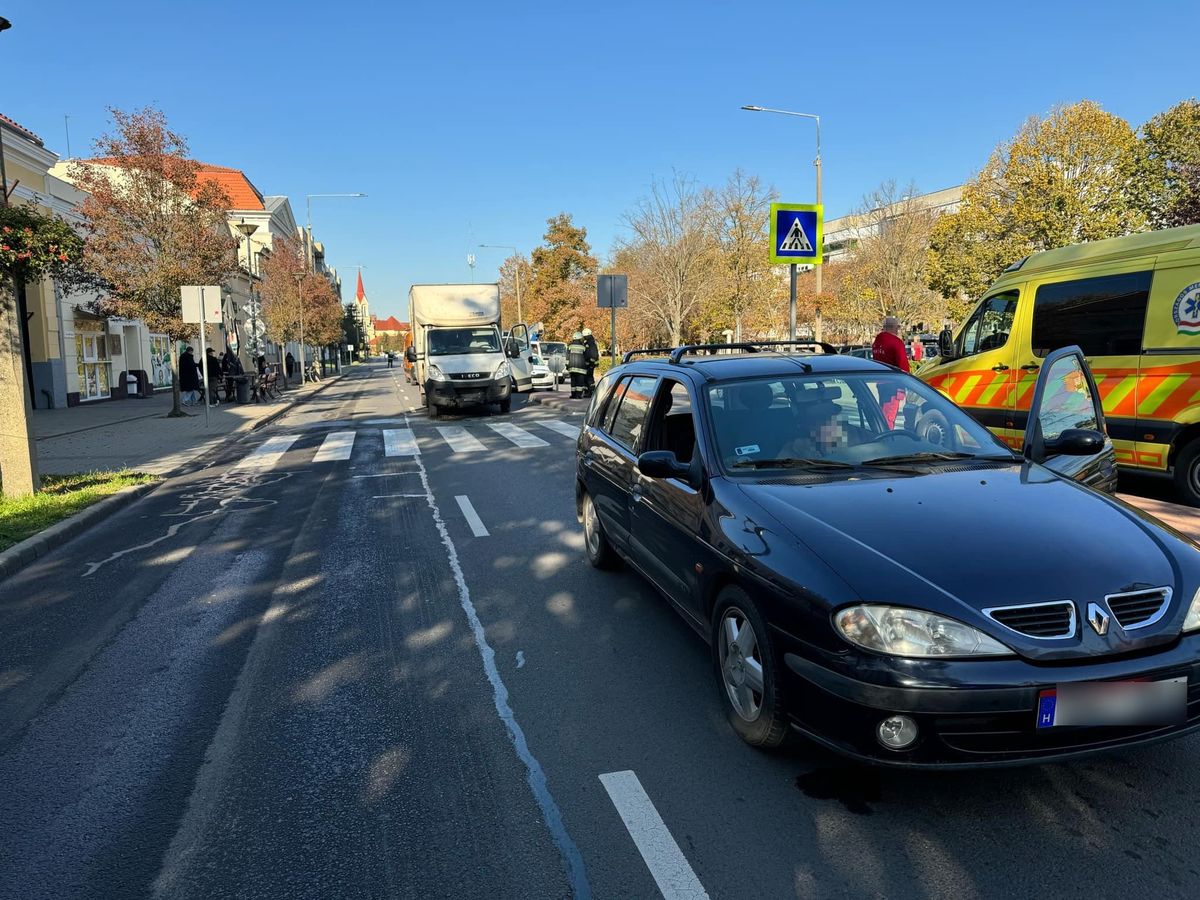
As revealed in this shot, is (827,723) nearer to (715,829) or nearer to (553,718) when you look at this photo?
(715,829)

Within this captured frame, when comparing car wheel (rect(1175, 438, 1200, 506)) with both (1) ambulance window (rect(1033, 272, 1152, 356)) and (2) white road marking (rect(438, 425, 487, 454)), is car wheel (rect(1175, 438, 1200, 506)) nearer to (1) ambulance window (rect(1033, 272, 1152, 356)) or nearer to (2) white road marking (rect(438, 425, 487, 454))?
(1) ambulance window (rect(1033, 272, 1152, 356))

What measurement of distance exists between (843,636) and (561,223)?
6551 cm

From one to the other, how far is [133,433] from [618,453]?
16.1 m

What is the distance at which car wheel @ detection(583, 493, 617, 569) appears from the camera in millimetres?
6027

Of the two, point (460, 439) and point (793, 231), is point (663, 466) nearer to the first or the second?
point (793, 231)

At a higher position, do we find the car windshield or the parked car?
the car windshield

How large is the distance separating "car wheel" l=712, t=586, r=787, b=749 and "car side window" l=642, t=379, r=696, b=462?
1.25 metres

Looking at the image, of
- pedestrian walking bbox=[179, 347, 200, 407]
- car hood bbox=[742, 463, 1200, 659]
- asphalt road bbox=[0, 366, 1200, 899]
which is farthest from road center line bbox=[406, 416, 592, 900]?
pedestrian walking bbox=[179, 347, 200, 407]

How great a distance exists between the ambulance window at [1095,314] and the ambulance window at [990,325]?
1.36 ft

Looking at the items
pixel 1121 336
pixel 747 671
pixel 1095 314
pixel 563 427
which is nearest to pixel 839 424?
pixel 747 671

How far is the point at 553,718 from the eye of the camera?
A: 379 cm

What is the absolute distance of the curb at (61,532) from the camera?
677 cm

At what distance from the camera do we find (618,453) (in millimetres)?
5477

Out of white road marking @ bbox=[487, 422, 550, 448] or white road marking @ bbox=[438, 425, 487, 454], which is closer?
white road marking @ bbox=[438, 425, 487, 454]
